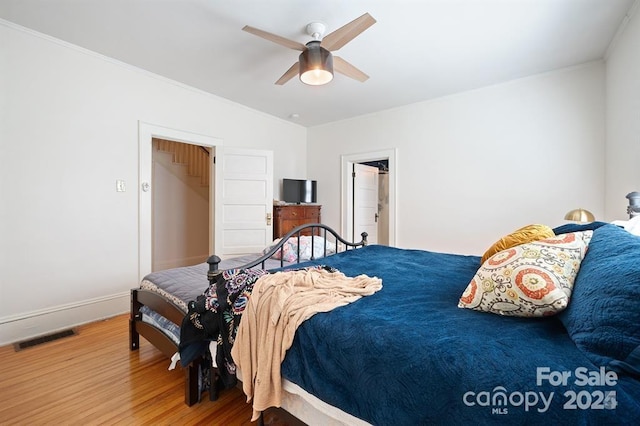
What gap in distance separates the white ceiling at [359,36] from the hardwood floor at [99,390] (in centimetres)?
269

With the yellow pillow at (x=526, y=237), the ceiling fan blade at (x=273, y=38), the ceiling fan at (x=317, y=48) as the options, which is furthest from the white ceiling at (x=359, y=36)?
the yellow pillow at (x=526, y=237)

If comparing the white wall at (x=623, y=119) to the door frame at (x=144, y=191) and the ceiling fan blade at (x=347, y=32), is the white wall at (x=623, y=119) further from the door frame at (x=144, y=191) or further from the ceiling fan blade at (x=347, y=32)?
the door frame at (x=144, y=191)

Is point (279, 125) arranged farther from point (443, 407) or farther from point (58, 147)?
point (443, 407)

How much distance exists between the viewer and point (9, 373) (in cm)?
189

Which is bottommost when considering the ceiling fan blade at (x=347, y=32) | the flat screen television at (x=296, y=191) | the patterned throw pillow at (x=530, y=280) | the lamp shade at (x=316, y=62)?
the patterned throw pillow at (x=530, y=280)

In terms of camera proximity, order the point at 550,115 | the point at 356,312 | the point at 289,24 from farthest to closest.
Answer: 1. the point at 550,115
2. the point at 289,24
3. the point at 356,312

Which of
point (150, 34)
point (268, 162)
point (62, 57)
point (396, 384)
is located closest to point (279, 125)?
point (268, 162)

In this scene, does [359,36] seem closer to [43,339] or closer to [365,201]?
[365,201]

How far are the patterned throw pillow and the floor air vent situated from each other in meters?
3.26

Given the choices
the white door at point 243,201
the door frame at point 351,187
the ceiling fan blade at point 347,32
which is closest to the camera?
the ceiling fan blade at point 347,32

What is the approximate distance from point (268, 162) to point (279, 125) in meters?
0.98

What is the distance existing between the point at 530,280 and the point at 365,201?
4.10m

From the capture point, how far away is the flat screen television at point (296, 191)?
468 centimetres

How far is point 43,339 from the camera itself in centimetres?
238
